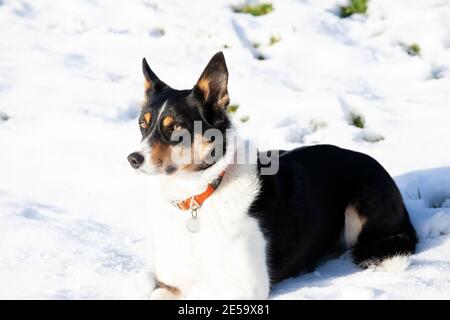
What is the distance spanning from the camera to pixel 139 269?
13.6 ft

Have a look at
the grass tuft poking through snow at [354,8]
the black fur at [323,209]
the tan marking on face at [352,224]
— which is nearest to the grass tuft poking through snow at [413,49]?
the grass tuft poking through snow at [354,8]

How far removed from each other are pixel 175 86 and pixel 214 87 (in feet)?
10.1

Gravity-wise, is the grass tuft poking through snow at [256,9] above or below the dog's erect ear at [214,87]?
below

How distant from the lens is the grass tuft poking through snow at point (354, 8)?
805cm

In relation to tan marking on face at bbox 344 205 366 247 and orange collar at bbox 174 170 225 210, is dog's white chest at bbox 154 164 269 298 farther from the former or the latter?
tan marking on face at bbox 344 205 366 247

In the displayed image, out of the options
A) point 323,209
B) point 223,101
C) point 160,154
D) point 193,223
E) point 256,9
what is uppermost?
point 223,101

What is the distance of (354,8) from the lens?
318 inches

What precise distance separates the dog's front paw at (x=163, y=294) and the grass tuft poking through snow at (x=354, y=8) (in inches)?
203

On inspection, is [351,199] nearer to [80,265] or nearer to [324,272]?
[324,272]

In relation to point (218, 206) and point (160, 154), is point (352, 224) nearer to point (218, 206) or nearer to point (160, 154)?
point (218, 206)

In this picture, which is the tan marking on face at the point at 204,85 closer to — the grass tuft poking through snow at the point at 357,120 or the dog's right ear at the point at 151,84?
the dog's right ear at the point at 151,84

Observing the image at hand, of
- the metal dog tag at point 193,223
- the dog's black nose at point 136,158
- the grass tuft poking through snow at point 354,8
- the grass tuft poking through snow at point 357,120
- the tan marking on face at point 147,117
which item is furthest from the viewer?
the grass tuft poking through snow at point 354,8

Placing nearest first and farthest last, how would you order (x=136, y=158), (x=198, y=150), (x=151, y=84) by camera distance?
1. (x=136, y=158)
2. (x=198, y=150)
3. (x=151, y=84)

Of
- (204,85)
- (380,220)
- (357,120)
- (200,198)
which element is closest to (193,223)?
(200,198)
